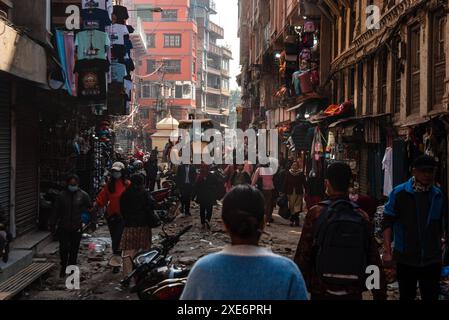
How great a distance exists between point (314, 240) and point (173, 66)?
7122cm

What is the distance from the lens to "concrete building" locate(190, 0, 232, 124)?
8106 centimetres

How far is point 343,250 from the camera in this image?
13.5ft

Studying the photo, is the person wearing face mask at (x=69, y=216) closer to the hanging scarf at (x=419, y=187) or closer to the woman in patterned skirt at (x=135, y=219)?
the woman in patterned skirt at (x=135, y=219)

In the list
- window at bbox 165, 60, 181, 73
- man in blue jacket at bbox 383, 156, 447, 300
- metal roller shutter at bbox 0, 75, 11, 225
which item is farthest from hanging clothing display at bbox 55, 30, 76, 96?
A: window at bbox 165, 60, 181, 73

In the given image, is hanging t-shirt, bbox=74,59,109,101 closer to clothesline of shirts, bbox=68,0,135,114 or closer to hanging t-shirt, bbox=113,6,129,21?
clothesline of shirts, bbox=68,0,135,114

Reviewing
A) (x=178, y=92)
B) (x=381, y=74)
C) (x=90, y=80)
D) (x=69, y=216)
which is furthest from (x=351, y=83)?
(x=178, y=92)

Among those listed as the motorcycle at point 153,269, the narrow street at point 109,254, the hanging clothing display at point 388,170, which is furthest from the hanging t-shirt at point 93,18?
the motorcycle at point 153,269

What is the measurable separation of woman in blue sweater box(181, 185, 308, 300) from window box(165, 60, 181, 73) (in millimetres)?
71869

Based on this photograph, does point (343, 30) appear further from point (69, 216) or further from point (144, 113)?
point (144, 113)

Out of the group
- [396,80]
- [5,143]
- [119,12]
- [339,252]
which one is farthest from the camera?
[119,12]

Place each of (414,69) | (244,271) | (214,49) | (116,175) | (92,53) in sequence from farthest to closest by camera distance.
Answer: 1. (214,49)
2. (92,53)
3. (414,69)
4. (116,175)
5. (244,271)

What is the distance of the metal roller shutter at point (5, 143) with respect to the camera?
37.5ft
